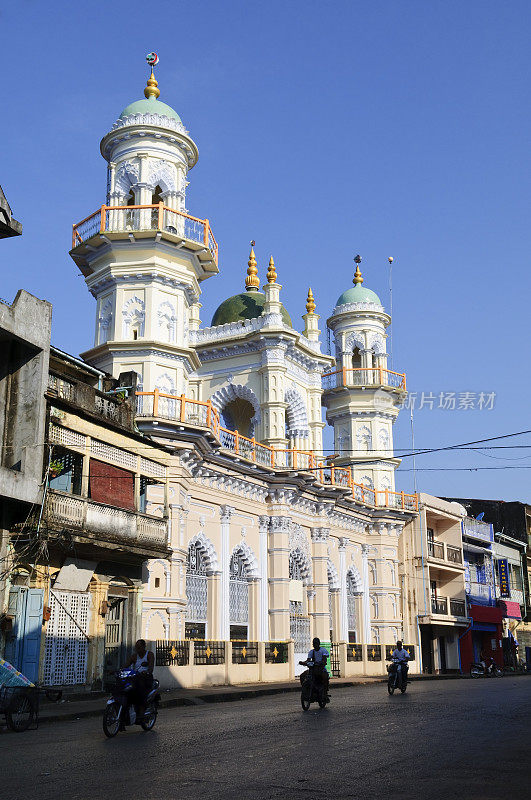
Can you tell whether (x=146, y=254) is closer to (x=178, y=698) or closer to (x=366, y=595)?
(x=178, y=698)

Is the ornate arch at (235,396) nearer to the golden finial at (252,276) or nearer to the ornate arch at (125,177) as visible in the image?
the golden finial at (252,276)

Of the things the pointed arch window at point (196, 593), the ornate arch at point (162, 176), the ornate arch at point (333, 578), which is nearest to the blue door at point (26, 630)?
the pointed arch window at point (196, 593)

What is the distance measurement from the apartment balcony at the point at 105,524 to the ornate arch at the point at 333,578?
16.6 meters

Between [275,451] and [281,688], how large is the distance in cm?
1087

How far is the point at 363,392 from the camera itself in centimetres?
4556

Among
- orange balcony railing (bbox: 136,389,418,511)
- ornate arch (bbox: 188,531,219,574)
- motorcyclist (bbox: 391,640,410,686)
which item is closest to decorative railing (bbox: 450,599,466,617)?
orange balcony railing (bbox: 136,389,418,511)

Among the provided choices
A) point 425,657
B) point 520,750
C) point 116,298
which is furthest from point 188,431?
point 425,657

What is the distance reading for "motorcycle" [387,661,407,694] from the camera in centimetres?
2284

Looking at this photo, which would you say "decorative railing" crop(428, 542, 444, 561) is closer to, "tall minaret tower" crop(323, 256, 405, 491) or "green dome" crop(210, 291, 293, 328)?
"tall minaret tower" crop(323, 256, 405, 491)

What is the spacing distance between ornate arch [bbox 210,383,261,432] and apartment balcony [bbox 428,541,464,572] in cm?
1702

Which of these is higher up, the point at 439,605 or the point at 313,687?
the point at 439,605

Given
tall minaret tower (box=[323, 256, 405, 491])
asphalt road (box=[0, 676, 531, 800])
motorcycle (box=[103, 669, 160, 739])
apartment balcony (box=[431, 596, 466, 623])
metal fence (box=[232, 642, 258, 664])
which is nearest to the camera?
asphalt road (box=[0, 676, 531, 800])

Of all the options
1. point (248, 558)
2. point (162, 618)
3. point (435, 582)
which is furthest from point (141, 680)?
point (435, 582)

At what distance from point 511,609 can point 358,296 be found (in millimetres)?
27174
